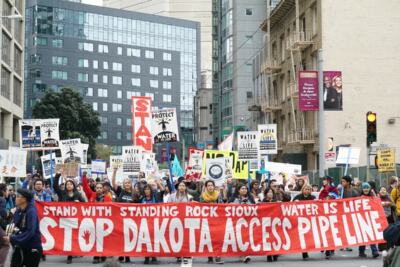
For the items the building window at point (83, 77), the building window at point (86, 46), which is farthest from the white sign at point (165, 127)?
the building window at point (86, 46)

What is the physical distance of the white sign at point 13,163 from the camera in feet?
70.5

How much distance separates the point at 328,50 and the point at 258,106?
17669 mm

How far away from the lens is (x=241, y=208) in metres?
14.3

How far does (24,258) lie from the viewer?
8.67 meters

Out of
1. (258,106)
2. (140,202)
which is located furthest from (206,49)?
(140,202)

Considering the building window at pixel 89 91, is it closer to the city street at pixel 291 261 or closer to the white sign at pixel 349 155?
the white sign at pixel 349 155

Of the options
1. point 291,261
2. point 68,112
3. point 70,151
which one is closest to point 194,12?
point 68,112

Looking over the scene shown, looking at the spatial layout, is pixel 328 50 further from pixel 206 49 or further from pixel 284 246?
pixel 206 49

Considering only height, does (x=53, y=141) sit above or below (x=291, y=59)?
below

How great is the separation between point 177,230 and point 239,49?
2395 inches

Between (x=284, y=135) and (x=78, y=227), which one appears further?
(x=284, y=135)

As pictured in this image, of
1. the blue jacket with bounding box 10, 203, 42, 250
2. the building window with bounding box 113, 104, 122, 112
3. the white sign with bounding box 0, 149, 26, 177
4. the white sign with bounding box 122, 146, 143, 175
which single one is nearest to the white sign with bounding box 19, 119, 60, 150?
the white sign with bounding box 0, 149, 26, 177

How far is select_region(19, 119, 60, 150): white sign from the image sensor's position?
20531mm

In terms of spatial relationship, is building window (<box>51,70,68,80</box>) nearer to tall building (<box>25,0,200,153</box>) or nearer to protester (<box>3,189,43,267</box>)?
tall building (<box>25,0,200,153</box>)
